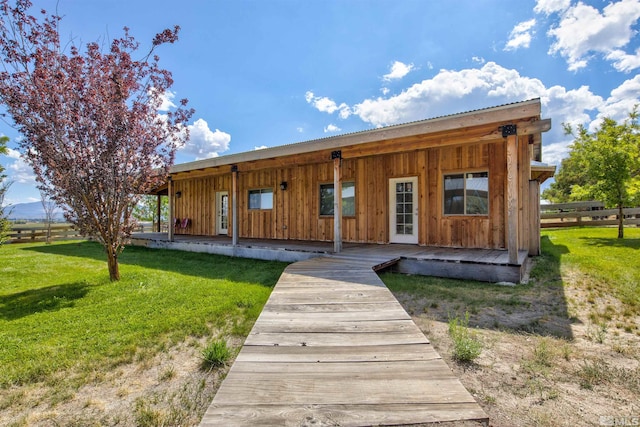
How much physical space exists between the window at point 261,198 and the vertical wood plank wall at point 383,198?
0.17m

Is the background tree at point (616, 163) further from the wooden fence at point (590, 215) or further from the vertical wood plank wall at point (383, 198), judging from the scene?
the vertical wood plank wall at point (383, 198)

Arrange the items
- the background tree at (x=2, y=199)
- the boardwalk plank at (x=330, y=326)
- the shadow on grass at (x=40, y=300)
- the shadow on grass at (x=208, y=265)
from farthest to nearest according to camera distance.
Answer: the background tree at (x=2, y=199), the shadow on grass at (x=208, y=265), the shadow on grass at (x=40, y=300), the boardwalk plank at (x=330, y=326)

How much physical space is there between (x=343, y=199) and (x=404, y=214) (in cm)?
182

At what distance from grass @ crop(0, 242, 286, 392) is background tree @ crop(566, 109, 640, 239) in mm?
10101

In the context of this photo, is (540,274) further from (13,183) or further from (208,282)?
(13,183)

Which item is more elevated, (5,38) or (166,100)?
(5,38)

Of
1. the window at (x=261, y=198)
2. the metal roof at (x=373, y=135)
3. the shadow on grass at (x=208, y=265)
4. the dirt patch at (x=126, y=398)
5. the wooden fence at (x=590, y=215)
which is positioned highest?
the metal roof at (x=373, y=135)

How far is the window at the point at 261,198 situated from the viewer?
9824 millimetres

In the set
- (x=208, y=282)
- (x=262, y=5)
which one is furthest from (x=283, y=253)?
(x=262, y=5)

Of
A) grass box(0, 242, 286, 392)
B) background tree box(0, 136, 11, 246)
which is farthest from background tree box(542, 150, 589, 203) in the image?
background tree box(0, 136, 11, 246)

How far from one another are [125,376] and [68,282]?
3.90 m

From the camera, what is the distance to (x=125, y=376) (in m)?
2.22

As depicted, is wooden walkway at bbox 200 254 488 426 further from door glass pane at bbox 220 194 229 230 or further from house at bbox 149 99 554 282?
door glass pane at bbox 220 194 229 230

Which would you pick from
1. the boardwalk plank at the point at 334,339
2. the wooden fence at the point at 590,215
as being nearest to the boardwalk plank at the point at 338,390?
the boardwalk plank at the point at 334,339
